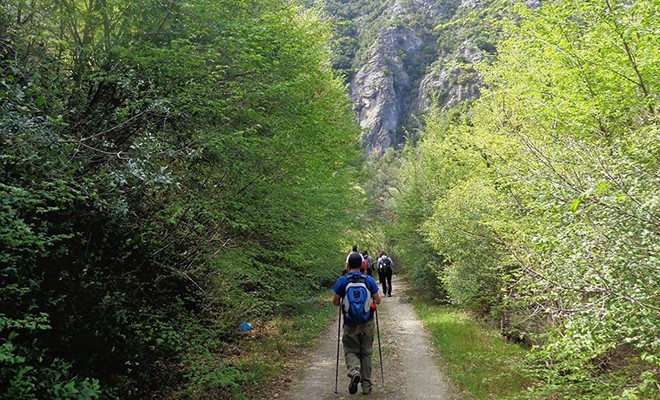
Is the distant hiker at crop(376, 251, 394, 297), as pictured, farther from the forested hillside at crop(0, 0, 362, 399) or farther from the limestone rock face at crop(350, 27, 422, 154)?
the limestone rock face at crop(350, 27, 422, 154)

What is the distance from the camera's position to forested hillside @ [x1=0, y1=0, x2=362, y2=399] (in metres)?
3.81

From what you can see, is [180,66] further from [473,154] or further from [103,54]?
[473,154]

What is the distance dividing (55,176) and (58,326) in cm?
145

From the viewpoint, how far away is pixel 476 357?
9.26 m

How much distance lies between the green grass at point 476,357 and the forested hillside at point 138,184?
3996mm

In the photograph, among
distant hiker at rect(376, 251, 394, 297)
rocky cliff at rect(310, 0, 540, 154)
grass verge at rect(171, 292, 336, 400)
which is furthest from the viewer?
rocky cliff at rect(310, 0, 540, 154)

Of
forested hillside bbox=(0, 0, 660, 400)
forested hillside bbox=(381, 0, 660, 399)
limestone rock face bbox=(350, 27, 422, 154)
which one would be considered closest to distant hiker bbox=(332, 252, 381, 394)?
forested hillside bbox=(0, 0, 660, 400)

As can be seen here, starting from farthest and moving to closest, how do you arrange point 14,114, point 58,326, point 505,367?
point 505,367 → point 58,326 → point 14,114

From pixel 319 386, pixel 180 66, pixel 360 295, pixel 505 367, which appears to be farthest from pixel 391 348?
pixel 180 66

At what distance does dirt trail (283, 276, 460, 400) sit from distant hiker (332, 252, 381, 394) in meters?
0.44

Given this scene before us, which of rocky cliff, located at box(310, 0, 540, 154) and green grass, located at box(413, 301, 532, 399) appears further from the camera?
rocky cliff, located at box(310, 0, 540, 154)

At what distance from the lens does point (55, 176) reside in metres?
4.05

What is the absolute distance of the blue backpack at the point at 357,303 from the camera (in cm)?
667

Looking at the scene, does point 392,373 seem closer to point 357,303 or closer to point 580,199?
point 357,303
